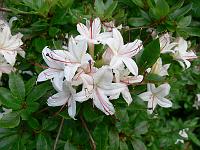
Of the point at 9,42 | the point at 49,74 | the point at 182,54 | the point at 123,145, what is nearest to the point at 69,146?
the point at 123,145

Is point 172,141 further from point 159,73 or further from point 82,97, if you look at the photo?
point 82,97

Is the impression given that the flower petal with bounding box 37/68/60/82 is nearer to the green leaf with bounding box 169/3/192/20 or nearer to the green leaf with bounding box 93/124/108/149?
the green leaf with bounding box 93/124/108/149

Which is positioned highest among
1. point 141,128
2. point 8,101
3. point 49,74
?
point 49,74

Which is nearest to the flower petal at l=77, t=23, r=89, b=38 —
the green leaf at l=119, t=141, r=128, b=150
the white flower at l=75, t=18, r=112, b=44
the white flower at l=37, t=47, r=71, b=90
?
the white flower at l=75, t=18, r=112, b=44

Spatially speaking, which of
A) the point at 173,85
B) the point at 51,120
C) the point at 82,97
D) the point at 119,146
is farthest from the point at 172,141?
the point at 82,97

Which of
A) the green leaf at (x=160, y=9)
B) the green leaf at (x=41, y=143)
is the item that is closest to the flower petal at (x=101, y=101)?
the green leaf at (x=41, y=143)

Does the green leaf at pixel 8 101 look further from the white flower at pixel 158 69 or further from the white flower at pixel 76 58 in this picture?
the white flower at pixel 158 69

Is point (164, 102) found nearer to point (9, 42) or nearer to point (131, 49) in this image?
point (131, 49)
